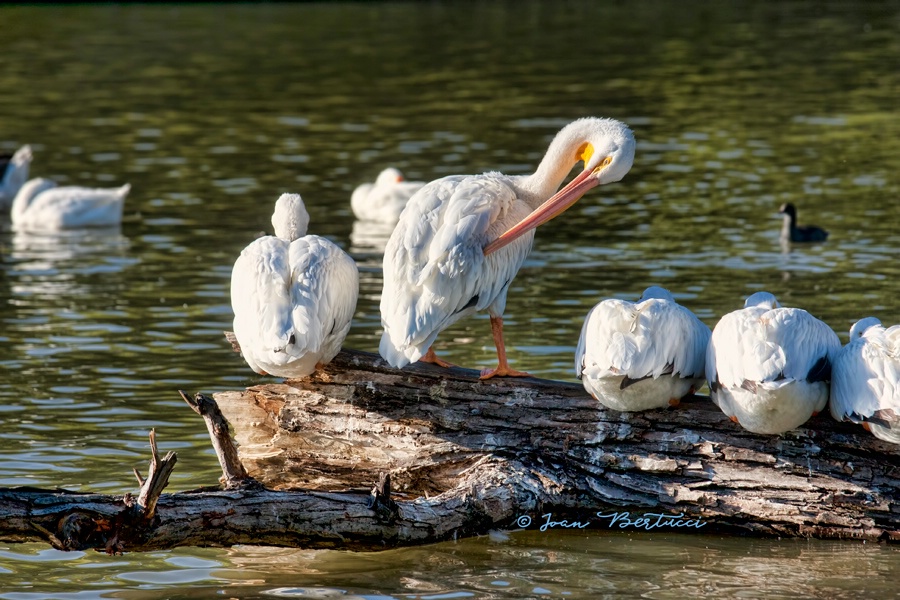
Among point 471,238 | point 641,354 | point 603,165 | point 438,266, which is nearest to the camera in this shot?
point 641,354

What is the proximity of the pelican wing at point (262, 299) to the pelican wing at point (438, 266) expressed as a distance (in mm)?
492

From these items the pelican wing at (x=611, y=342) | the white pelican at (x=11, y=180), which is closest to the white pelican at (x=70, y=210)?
the white pelican at (x=11, y=180)

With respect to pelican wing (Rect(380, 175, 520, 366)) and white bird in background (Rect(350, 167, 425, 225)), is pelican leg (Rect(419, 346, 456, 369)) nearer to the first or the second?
pelican wing (Rect(380, 175, 520, 366))

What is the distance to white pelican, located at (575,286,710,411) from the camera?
20.0ft

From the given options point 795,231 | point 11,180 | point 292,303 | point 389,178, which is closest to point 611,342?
point 292,303

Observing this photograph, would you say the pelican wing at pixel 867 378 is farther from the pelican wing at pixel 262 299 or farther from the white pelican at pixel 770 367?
the pelican wing at pixel 262 299

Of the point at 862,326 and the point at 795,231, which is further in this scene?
the point at 795,231

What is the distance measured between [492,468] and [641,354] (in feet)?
2.89

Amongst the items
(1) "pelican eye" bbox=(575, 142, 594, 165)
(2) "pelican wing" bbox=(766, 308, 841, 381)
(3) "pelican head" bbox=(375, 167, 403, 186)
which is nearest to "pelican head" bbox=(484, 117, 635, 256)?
(1) "pelican eye" bbox=(575, 142, 594, 165)

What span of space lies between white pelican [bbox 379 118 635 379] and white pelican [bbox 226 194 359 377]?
238mm

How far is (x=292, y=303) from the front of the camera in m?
6.38

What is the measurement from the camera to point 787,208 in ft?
43.8

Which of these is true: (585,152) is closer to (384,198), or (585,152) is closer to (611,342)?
(611,342)
